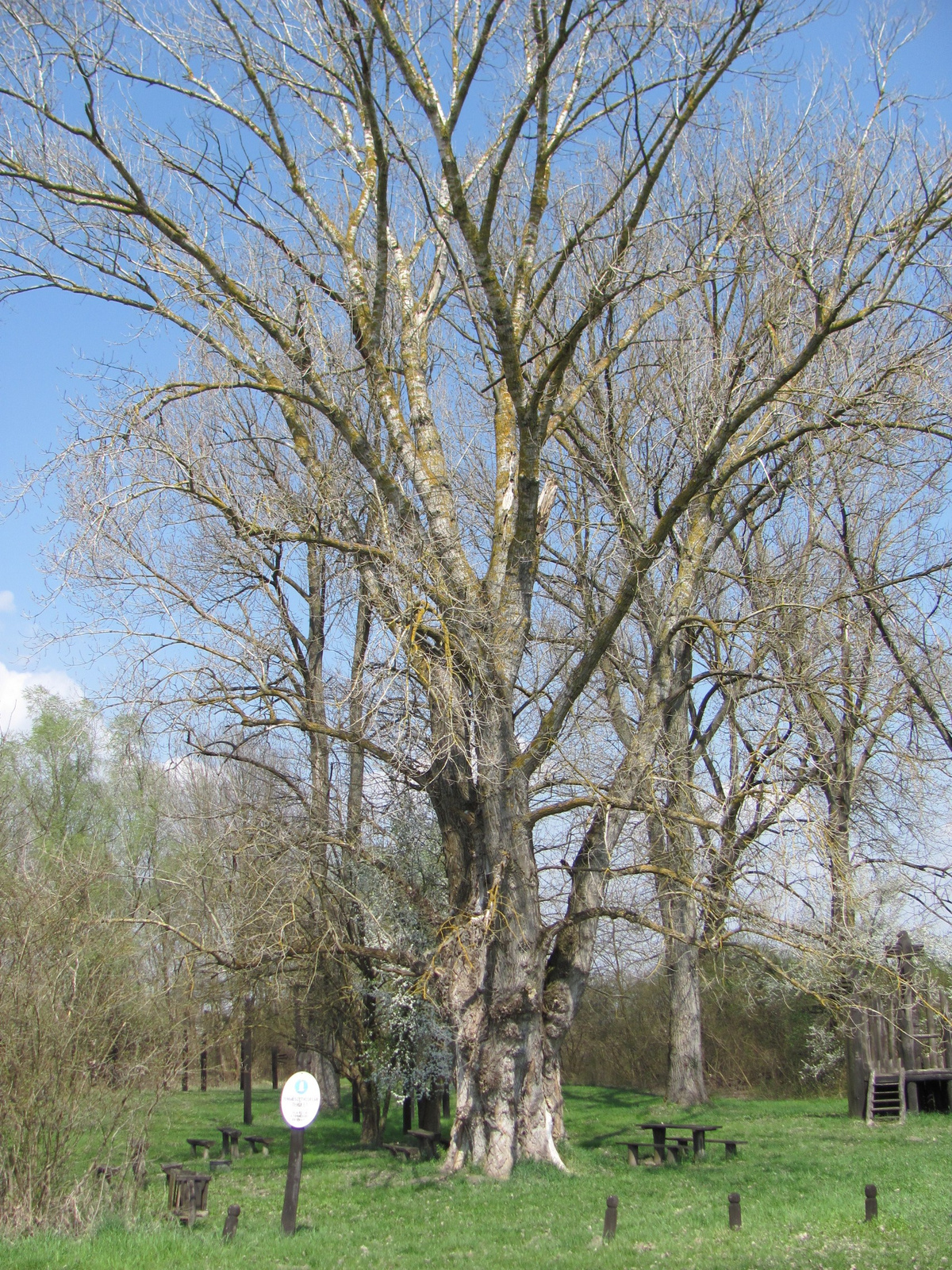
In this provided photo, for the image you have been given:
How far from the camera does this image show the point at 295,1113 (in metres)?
7.96

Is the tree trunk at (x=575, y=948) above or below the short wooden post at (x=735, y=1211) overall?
above

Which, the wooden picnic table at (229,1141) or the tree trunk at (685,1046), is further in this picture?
the tree trunk at (685,1046)

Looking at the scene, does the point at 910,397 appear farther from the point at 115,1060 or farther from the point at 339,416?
the point at 115,1060

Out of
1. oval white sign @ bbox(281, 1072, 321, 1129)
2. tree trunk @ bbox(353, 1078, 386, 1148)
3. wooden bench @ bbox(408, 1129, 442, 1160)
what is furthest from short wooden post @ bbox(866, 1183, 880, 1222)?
tree trunk @ bbox(353, 1078, 386, 1148)

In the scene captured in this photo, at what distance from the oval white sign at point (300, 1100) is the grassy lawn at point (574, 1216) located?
849 mm

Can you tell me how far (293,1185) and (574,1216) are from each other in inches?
92.3

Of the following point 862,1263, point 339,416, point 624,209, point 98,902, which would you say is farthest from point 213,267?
point 862,1263

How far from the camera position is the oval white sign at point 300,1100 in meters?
7.94

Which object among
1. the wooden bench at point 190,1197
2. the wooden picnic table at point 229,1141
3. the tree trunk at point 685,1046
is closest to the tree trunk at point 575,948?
the wooden picnic table at point 229,1141

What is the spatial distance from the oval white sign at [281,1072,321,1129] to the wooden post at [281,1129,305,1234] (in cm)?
30

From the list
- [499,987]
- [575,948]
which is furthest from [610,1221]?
[575,948]

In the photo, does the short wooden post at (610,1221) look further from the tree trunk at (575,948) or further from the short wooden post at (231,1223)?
the tree trunk at (575,948)

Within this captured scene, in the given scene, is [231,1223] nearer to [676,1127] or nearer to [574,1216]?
[574,1216]

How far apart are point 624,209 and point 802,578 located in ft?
16.9
